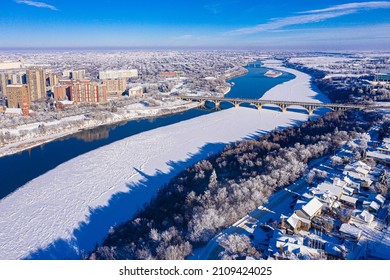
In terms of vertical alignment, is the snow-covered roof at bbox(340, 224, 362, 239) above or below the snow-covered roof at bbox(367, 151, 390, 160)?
below

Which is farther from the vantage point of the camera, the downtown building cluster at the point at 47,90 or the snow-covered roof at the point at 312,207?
the downtown building cluster at the point at 47,90

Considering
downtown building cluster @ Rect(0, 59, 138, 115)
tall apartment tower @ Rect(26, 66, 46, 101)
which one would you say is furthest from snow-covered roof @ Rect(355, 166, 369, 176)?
tall apartment tower @ Rect(26, 66, 46, 101)

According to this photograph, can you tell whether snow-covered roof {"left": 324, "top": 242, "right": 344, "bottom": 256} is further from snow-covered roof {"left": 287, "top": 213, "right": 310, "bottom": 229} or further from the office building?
the office building

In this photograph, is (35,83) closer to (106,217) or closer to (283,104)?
(283,104)

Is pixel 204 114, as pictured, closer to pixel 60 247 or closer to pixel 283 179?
pixel 283 179

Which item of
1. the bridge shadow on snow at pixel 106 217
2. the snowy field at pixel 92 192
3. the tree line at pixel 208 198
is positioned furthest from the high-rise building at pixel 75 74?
the tree line at pixel 208 198

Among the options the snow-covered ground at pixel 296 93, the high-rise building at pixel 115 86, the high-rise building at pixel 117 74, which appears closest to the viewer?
the snow-covered ground at pixel 296 93

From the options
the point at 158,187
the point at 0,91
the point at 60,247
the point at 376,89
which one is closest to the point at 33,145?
the point at 158,187

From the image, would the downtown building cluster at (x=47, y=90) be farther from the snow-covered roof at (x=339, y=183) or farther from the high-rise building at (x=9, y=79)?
the snow-covered roof at (x=339, y=183)
